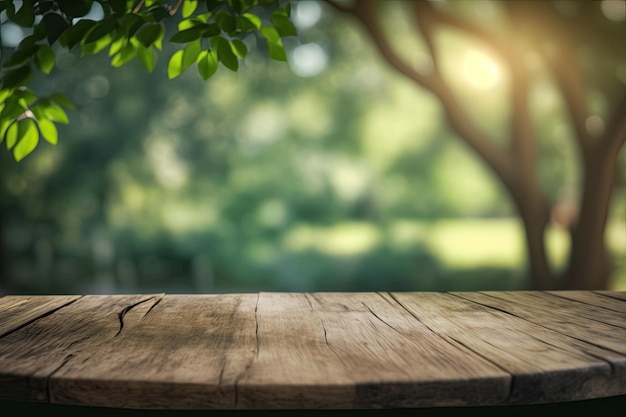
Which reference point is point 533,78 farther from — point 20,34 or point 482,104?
point 20,34

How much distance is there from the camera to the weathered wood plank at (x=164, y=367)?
80 centimetres

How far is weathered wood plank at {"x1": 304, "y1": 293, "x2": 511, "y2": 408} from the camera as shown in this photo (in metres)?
0.80

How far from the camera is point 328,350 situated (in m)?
0.96

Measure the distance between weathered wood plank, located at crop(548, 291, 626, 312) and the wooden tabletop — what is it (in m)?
0.03

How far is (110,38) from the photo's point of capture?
4.64 ft

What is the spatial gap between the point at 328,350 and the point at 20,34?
25.5ft

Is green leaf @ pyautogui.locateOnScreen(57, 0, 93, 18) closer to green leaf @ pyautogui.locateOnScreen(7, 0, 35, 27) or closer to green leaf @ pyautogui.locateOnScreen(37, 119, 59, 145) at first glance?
green leaf @ pyautogui.locateOnScreen(7, 0, 35, 27)

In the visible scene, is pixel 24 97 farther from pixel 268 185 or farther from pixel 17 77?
pixel 268 185

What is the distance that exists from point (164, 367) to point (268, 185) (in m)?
9.61

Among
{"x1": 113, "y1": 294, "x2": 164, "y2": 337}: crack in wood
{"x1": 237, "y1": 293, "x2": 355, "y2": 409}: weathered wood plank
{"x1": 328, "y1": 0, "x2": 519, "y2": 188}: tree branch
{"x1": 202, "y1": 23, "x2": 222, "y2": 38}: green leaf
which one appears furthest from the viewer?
{"x1": 328, "y1": 0, "x2": 519, "y2": 188}: tree branch

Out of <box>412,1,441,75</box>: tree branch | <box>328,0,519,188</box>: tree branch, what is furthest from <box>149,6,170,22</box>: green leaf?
<box>412,1,441,75</box>: tree branch

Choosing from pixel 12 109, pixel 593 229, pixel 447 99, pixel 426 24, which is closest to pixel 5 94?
pixel 12 109

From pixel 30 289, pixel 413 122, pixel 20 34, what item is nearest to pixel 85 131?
pixel 20 34

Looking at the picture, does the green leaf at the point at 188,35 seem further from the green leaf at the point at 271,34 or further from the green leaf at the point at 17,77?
the green leaf at the point at 17,77
